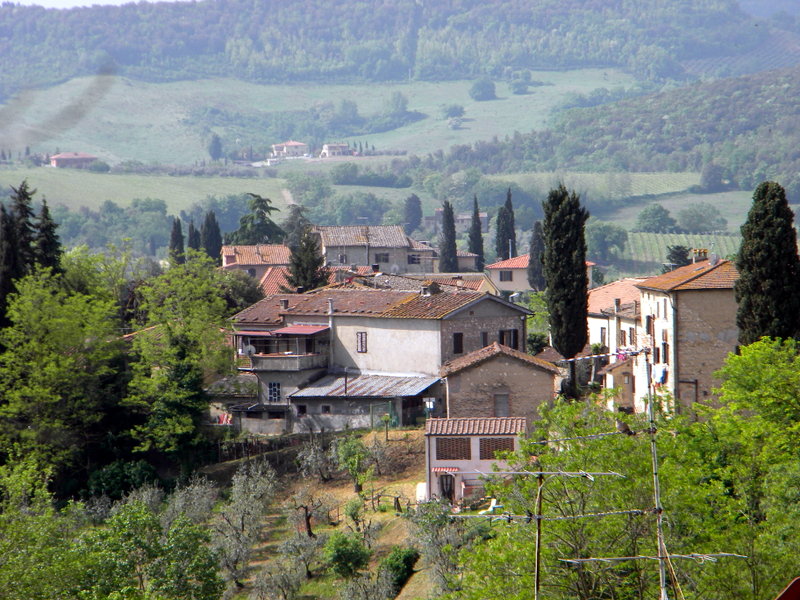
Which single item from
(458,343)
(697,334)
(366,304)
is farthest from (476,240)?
(697,334)

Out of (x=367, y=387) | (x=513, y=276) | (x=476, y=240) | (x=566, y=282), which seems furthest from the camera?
(x=476, y=240)

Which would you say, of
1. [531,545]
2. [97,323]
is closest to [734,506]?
[531,545]

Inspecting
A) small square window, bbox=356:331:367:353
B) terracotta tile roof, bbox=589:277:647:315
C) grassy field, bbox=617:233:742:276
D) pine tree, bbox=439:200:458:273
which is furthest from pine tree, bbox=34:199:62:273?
grassy field, bbox=617:233:742:276

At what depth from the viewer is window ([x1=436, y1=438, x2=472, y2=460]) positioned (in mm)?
42062

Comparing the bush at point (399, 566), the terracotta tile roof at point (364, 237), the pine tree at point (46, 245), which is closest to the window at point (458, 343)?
the bush at point (399, 566)

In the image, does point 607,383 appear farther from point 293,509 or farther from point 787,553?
point 787,553

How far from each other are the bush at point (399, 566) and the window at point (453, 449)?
4.41m

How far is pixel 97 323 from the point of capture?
54375 millimetres

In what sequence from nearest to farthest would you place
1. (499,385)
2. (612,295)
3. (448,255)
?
(499,385)
(612,295)
(448,255)

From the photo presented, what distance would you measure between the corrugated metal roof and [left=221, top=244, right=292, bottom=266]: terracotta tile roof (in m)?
50.0

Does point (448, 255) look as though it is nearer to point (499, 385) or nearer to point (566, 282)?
point (566, 282)

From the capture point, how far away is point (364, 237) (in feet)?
353

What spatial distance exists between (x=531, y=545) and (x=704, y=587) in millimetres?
3403

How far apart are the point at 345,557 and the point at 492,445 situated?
249 inches
